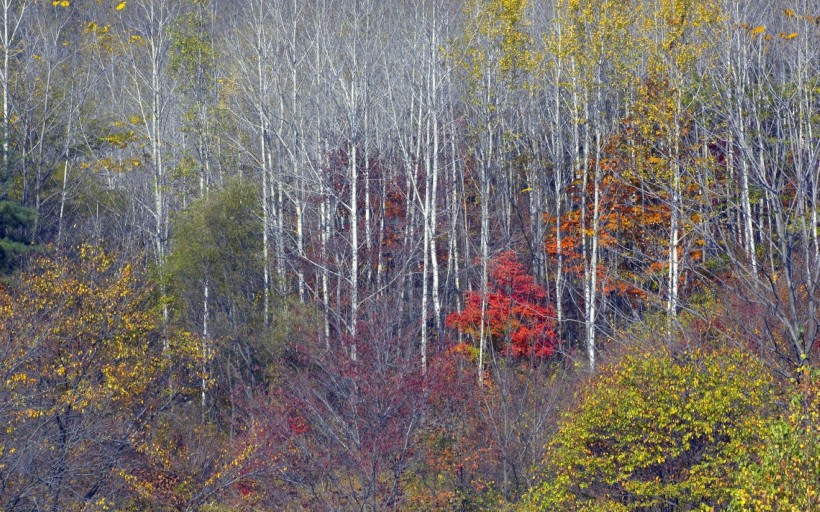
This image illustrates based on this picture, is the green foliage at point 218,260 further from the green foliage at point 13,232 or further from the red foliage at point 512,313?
the red foliage at point 512,313

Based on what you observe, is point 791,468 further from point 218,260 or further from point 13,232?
point 13,232

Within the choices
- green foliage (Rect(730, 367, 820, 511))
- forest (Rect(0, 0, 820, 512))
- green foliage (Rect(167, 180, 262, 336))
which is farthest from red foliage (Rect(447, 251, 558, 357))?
green foliage (Rect(730, 367, 820, 511))

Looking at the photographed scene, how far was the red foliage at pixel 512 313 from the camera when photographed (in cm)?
2038

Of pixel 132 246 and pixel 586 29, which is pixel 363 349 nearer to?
pixel 132 246

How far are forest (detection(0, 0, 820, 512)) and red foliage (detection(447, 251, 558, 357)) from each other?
0.11 meters

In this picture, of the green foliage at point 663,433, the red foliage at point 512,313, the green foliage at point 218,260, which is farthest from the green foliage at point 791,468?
the green foliage at point 218,260

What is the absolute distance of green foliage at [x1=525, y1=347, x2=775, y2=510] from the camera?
36.9 ft

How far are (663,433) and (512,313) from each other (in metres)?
8.77

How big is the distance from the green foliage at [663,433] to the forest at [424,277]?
43 mm

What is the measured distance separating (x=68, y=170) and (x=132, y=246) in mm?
5720

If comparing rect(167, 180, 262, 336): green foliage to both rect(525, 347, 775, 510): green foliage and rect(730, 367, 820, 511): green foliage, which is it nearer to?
rect(525, 347, 775, 510): green foliage

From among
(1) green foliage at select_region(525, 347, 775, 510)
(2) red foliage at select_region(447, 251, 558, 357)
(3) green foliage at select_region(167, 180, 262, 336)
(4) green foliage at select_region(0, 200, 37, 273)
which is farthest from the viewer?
(3) green foliage at select_region(167, 180, 262, 336)

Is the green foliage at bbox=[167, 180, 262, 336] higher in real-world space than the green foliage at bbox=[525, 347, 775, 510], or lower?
higher

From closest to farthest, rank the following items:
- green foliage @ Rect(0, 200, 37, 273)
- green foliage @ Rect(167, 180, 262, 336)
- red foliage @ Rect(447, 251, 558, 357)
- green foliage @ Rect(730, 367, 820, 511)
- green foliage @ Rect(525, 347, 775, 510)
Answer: green foliage @ Rect(730, 367, 820, 511) → green foliage @ Rect(525, 347, 775, 510) → red foliage @ Rect(447, 251, 558, 357) → green foliage @ Rect(0, 200, 37, 273) → green foliage @ Rect(167, 180, 262, 336)
